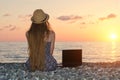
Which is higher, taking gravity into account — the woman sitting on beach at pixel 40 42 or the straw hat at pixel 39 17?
the straw hat at pixel 39 17

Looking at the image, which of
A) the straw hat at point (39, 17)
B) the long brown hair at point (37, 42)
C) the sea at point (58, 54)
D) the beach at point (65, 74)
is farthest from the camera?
the sea at point (58, 54)

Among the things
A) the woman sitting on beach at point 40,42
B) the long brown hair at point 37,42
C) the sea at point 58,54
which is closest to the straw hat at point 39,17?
the woman sitting on beach at point 40,42

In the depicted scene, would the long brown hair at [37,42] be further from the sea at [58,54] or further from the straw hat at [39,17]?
the sea at [58,54]

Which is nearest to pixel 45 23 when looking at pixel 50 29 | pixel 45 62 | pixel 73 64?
pixel 50 29

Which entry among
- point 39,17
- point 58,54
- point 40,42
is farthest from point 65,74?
point 58,54

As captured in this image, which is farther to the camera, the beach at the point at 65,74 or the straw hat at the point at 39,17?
the straw hat at the point at 39,17

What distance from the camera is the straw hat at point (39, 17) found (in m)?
16.6

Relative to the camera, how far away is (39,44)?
55.4ft

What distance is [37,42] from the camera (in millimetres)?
16844

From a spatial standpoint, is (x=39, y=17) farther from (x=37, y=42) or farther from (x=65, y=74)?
(x=65, y=74)

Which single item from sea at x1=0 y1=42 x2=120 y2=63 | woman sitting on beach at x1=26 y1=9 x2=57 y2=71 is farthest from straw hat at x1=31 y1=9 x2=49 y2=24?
sea at x1=0 y1=42 x2=120 y2=63

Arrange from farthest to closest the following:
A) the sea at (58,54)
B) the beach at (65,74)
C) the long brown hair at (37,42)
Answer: the sea at (58,54) → the long brown hair at (37,42) → the beach at (65,74)

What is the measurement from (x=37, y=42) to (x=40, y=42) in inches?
4.3

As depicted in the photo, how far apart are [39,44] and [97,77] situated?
8.78 feet
